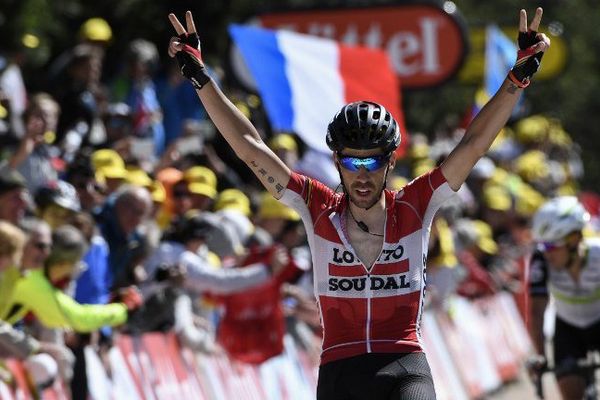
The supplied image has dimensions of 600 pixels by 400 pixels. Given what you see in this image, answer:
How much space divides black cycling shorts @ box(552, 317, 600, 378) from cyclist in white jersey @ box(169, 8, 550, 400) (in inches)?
142

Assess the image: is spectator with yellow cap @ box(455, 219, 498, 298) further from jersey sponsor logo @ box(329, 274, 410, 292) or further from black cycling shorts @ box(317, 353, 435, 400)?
black cycling shorts @ box(317, 353, 435, 400)

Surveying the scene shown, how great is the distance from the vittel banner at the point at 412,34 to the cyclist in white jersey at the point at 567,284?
11.3m

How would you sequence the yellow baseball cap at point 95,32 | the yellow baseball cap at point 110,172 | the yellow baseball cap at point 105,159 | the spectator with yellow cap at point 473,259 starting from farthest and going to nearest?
1. the spectator with yellow cap at point 473,259
2. the yellow baseball cap at point 95,32
3. the yellow baseball cap at point 105,159
4. the yellow baseball cap at point 110,172

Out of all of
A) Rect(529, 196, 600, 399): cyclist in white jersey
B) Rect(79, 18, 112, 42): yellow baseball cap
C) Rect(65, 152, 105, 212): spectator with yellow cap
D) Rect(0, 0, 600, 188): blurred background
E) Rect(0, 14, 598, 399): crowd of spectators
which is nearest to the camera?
Rect(0, 14, 598, 399): crowd of spectators

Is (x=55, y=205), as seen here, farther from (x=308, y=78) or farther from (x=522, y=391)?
(x=522, y=391)

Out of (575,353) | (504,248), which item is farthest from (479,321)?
(575,353)

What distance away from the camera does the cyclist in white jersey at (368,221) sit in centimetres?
702

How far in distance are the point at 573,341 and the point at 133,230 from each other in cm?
301

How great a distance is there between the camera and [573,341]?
1061 cm

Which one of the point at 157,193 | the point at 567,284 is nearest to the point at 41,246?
the point at 157,193

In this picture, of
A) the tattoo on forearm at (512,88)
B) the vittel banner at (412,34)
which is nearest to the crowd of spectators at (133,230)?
the tattoo on forearm at (512,88)

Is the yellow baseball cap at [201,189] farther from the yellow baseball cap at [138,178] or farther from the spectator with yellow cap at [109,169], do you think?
the spectator with yellow cap at [109,169]

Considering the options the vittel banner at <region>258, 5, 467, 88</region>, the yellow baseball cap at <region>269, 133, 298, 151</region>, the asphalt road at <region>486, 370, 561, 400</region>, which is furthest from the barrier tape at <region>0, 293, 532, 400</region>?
the vittel banner at <region>258, 5, 467, 88</region>

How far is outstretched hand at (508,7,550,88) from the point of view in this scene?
7.14 metres
